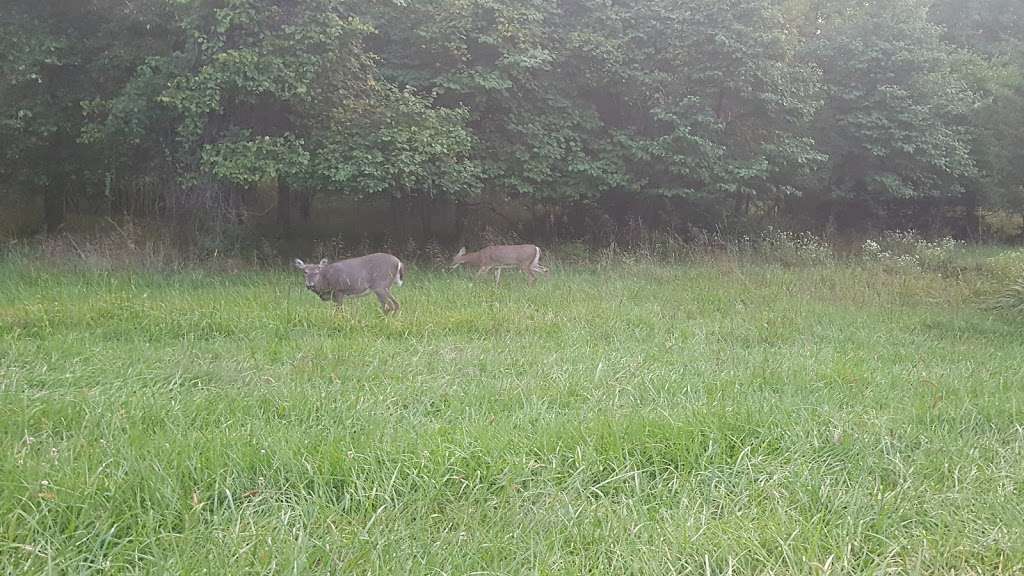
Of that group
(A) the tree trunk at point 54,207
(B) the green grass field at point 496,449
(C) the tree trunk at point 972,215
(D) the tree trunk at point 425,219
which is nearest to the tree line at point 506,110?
(A) the tree trunk at point 54,207

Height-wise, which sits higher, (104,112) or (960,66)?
(960,66)

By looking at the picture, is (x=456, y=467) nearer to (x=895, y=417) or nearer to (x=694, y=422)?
(x=694, y=422)

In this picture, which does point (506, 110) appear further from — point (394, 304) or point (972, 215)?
point (972, 215)

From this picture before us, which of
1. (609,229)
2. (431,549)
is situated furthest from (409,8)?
(431,549)

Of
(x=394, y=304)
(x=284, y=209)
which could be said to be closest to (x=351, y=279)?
(x=394, y=304)

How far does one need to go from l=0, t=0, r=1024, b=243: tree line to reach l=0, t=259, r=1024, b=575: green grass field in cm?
504

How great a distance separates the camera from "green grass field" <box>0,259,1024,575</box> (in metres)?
2.47

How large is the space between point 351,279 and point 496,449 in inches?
204

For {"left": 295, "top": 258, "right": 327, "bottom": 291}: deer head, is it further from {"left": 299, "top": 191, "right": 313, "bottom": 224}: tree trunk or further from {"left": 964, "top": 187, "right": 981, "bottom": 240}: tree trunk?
{"left": 964, "top": 187, "right": 981, "bottom": 240}: tree trunk

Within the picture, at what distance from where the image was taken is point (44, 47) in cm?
1041

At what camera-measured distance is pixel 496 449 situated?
10.7 ft

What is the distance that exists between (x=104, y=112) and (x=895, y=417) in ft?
39.9

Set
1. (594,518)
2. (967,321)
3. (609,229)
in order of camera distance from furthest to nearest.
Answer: (609,229) < (967,321) < (594,518)

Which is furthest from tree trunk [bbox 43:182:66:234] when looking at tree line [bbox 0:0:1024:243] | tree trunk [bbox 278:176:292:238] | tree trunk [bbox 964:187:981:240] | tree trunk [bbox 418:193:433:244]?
tree trunk [bbox 964:187:981:240]
